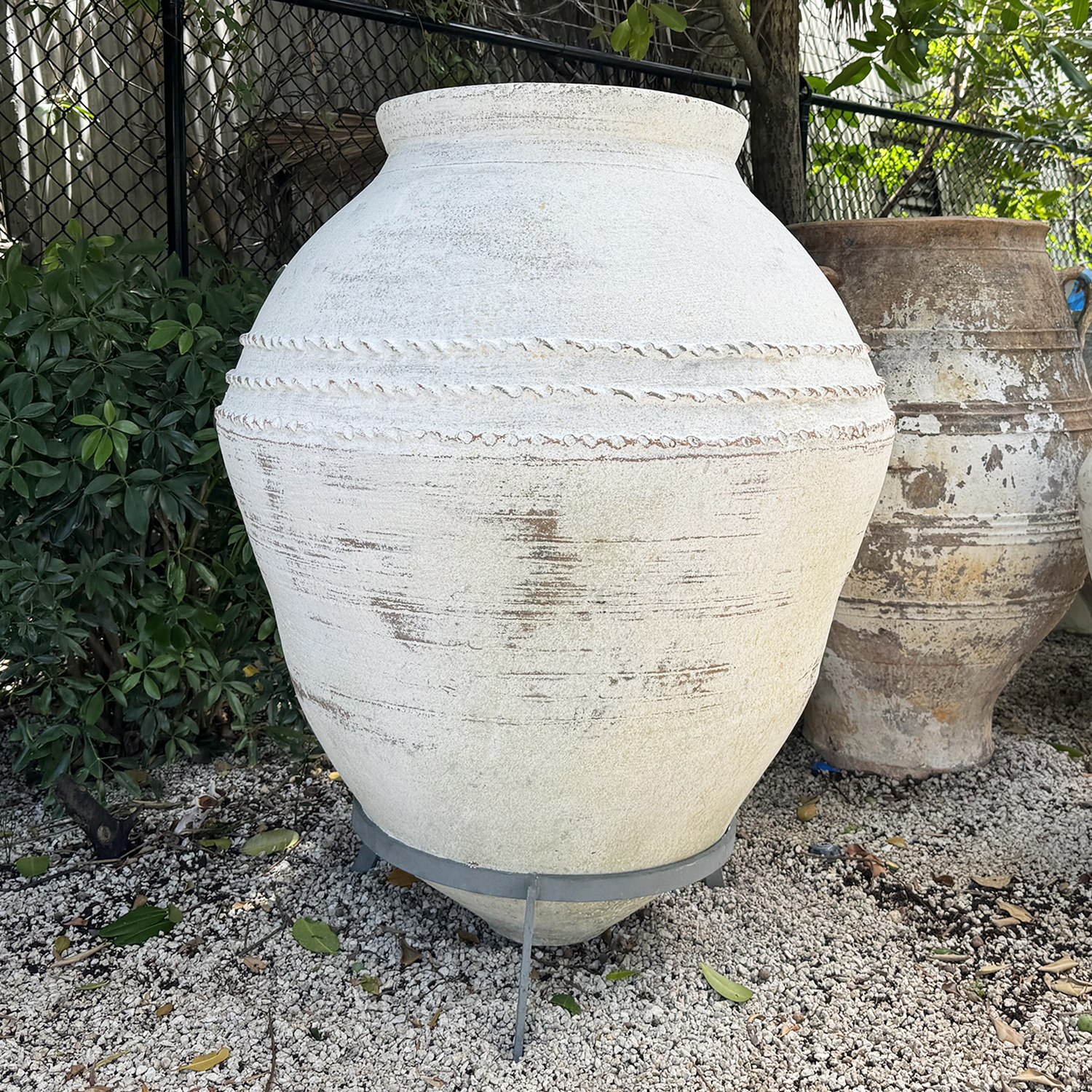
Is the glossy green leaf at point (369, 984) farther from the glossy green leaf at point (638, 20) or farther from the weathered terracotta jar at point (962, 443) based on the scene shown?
the glossy green leaf at point (638, 20)

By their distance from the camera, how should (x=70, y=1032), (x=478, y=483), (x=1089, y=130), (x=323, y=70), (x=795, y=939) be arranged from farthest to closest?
1. (x=1089, y=130)
2. (x=323, y=70)
3. (x=795, y=939)
4. (x=70, y=1032)
5. (x=478, y=483)

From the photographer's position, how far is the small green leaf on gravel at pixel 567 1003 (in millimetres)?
1760

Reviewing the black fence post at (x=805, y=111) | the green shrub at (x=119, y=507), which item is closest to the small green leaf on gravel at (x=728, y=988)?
the green shrub at (x=119, y=507)

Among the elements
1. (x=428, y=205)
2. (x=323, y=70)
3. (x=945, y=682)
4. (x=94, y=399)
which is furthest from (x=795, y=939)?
(x=323, y=70)

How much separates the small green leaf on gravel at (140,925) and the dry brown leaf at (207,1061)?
1.18ft

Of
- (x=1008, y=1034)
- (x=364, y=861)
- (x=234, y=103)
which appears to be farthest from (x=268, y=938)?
(x=234, y=103)

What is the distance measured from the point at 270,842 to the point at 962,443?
Answer: 1.83 m

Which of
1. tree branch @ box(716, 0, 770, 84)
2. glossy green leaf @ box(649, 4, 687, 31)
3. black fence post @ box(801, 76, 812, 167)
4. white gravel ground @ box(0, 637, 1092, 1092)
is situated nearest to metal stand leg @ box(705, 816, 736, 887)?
white gravel ground @ box(0, 637, 1092, 1092)

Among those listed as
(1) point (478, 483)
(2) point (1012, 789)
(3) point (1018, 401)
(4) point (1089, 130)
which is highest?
(4) point (1089, 130)

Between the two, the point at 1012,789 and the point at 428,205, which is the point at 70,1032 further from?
the point at 1012,789

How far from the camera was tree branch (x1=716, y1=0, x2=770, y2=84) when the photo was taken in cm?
272

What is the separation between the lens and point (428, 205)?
1.51 metres

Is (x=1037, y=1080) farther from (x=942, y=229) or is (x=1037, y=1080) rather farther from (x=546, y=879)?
(x=942, y=229)

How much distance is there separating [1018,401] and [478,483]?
5.39 ft
